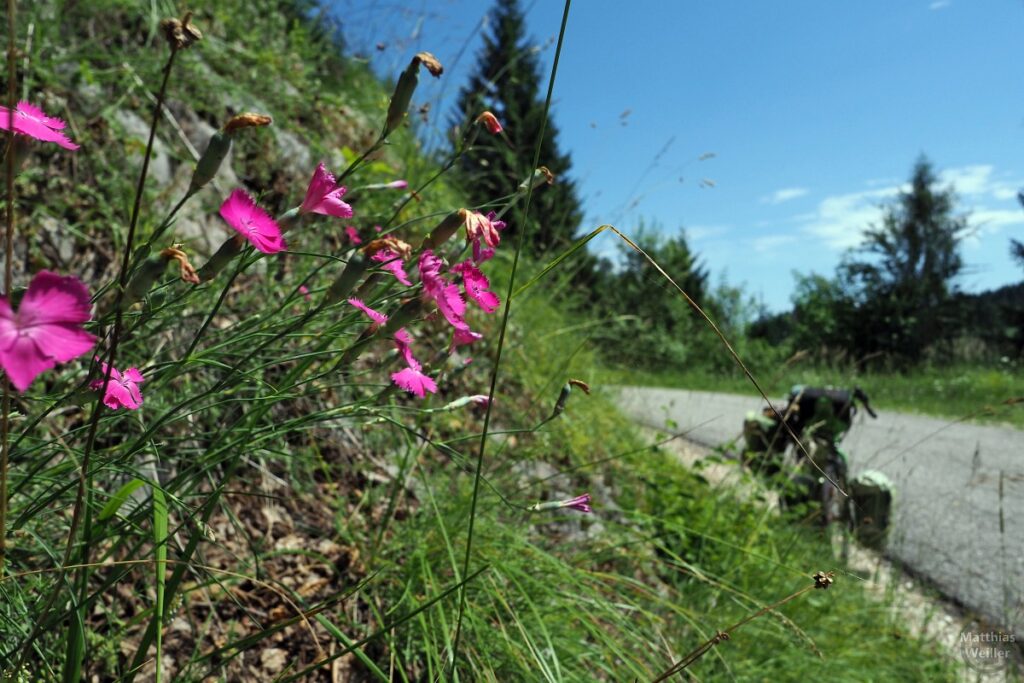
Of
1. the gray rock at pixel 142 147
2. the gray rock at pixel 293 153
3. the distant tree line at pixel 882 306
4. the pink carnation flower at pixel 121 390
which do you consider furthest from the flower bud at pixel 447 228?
the distant tree line at pixel 882 306

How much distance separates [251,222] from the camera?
61 cm

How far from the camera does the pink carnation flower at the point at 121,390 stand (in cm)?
67

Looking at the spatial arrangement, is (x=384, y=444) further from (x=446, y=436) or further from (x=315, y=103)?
(x=315, y=103)

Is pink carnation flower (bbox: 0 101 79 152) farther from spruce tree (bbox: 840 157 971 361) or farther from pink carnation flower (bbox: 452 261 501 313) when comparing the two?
spruce tree (bbox: 840 157 971 361)

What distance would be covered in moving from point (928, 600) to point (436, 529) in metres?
2.73

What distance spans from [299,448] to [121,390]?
114cm

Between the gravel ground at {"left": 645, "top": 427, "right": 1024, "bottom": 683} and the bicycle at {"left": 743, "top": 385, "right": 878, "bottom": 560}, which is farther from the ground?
the bicycle at {"left": 743, "top": 385, "right": 878, "bottom": 560}

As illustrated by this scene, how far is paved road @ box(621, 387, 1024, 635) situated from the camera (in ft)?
10.0

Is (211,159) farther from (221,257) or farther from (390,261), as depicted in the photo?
(390,261)

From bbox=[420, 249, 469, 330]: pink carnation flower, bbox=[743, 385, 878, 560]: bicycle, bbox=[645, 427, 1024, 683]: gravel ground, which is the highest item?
bbox=[420, 249, 469, 330]: pink carnation flower

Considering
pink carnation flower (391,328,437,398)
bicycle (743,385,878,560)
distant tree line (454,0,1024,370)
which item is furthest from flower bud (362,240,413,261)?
distant tree line (454,0,1024,370)

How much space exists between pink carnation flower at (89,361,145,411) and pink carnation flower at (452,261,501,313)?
0.39 m

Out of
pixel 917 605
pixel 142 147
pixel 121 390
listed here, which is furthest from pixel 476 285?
pixel 917 605

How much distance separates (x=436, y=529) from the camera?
1.54 metres
